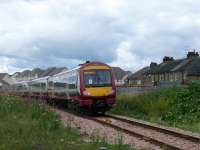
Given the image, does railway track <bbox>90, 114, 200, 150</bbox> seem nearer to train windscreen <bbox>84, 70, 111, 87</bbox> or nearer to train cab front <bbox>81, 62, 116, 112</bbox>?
train cab front <bbox>81, 62, 116, 112</bbox>

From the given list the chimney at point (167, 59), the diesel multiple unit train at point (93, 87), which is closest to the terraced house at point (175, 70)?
the chimney at point (167, 59)

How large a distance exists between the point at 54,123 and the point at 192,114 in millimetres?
9980

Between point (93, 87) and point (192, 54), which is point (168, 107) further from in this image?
point (192, 54)

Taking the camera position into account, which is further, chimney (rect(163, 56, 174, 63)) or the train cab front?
chimney (rect(163, 56, 174, 63))

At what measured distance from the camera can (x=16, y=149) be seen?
1053cm

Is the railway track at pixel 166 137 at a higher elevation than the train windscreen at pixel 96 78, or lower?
lower

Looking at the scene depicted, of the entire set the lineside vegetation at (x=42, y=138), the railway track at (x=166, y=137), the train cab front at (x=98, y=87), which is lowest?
the railway track at (x=166, y=137)

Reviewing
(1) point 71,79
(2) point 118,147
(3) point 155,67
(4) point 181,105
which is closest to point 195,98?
(4) point 181,105

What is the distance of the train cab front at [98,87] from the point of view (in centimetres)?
2811

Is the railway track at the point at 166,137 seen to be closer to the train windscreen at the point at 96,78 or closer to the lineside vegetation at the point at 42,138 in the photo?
the lineside vegetation at the point at 42,138

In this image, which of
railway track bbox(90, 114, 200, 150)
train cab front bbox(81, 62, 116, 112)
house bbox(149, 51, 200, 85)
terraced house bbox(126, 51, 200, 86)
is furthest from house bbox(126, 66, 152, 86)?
railway track bbox(90, 114, 200, 150)

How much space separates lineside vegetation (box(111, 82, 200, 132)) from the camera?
2380cm

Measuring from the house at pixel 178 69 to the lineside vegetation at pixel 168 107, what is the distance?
56.4 m

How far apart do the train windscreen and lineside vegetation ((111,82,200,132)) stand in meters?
2.30
